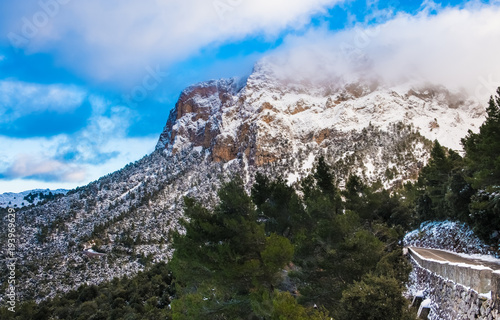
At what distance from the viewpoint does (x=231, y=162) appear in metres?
164

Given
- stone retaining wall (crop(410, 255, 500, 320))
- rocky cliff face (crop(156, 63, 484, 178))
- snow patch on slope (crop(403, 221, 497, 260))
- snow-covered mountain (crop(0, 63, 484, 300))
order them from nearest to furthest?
1. stone retaining wall (crop(410, 255, 500, 320))
2. snow patch on slope (crop(403, 221, 497, 260))
3. snow-covered mountain (crop(0, 63, 484, 300))
4. rocky cliff face (crop(156, 63, 484, 178))

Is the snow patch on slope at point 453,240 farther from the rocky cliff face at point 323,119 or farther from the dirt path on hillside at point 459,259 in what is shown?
the rocky cliff face at point 323,119

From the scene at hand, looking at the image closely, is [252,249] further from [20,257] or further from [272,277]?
[20,257]

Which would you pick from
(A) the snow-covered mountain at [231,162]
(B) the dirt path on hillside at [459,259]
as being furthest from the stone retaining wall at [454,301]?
(A) the snow-covered mountain at [231,162]

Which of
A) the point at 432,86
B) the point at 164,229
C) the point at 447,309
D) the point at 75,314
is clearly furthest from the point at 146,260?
the point at 432,86

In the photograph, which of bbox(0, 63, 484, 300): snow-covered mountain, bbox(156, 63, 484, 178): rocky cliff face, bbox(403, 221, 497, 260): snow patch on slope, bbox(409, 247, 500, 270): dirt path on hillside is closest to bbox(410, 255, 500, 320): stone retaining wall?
bbox(409, 247, 500, 270): dirt path on hillside

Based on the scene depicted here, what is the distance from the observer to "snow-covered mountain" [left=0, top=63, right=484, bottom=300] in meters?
79.9

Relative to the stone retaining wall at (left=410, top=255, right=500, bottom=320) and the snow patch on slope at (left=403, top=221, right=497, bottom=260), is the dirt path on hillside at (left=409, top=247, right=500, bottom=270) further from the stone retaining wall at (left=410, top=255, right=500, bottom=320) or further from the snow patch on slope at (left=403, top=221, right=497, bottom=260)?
the stone retaining wall at (left=410, top=255, right=500, bottom=320)

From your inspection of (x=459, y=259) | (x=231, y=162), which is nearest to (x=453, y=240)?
(x=459, y=259)

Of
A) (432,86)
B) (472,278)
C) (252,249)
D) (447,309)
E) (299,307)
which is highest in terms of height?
(432,86)

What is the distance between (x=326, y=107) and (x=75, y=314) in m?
167

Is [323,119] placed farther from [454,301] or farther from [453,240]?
[454,301]

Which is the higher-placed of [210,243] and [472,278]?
[210,243]

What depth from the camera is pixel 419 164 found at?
10725 centimetres
